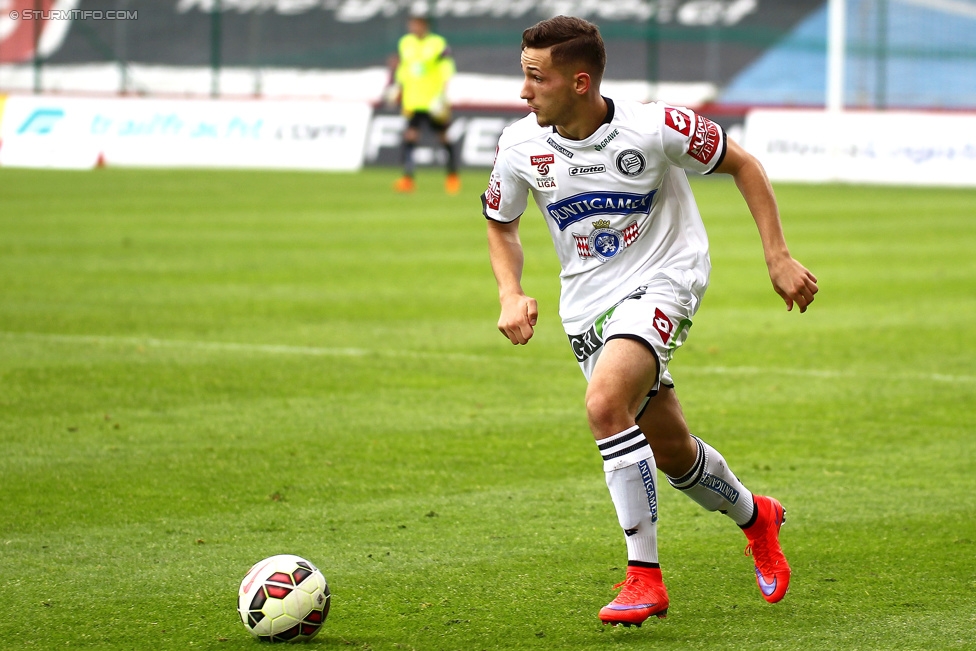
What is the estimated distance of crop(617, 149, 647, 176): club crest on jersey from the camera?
475 cm

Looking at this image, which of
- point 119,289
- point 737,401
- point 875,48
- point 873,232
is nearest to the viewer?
point 737,401

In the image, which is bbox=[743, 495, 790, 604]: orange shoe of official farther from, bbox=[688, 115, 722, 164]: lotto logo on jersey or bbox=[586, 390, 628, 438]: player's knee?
bbox=[688, 115, 722, 164]: lotto logo on jersey

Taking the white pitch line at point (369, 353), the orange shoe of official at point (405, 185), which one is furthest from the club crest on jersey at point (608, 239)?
the orange shoe of official at point (405, 185)

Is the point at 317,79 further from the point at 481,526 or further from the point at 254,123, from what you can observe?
the point at 481,526

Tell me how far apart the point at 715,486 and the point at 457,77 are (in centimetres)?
3185

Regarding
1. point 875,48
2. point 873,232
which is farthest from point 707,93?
point 873,232

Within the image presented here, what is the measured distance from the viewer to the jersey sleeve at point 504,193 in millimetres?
4949

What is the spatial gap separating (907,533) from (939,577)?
2.00 feet

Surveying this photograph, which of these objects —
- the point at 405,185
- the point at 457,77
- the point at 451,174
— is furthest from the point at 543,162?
the point at 457,77

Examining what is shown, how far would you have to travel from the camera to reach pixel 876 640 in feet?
14.1

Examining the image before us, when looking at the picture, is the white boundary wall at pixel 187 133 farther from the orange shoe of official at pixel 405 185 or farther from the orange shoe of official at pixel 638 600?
the orange shoe of official at pixel 638 600

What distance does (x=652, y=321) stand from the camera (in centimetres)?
463

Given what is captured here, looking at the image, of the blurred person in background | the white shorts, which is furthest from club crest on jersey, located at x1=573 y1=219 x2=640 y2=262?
the blurred person in background

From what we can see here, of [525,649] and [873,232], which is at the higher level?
[525,649]
